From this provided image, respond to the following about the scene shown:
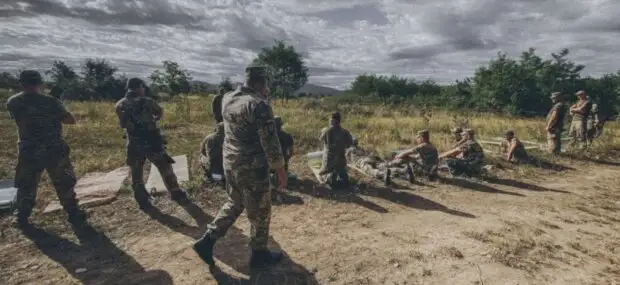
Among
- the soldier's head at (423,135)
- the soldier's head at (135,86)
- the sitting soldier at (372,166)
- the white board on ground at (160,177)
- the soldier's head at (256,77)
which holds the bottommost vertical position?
the white board on ground at (160,177)

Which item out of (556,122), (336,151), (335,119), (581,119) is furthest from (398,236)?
(581,119)

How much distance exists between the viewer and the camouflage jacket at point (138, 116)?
4805 mm

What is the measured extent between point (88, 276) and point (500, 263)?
147 inches

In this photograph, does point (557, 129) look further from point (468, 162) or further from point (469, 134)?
point (468, 162)

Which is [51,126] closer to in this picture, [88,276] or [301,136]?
[88,276]

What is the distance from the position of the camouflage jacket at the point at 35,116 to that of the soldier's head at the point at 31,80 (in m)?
0.07

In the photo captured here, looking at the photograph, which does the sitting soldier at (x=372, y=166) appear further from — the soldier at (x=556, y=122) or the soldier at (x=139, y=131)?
the soldier at (x=556, y=122)

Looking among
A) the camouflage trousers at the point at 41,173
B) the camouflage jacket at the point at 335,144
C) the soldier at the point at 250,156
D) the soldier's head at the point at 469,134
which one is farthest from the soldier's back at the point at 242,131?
the soldier's head at the point at 469,134

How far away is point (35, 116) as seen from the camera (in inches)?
162

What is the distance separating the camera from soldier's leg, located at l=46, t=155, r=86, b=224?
14.1 ft

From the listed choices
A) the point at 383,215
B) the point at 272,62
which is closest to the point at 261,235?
the point at 383,215

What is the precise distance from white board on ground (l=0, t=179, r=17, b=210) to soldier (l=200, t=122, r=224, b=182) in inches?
95.8

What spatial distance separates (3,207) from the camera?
485 cm

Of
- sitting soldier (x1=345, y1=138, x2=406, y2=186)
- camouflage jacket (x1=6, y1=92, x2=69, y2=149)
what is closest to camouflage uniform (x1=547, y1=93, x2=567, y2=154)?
sitting soldier (x1=345, y1=138, x2=406, y2=186)
